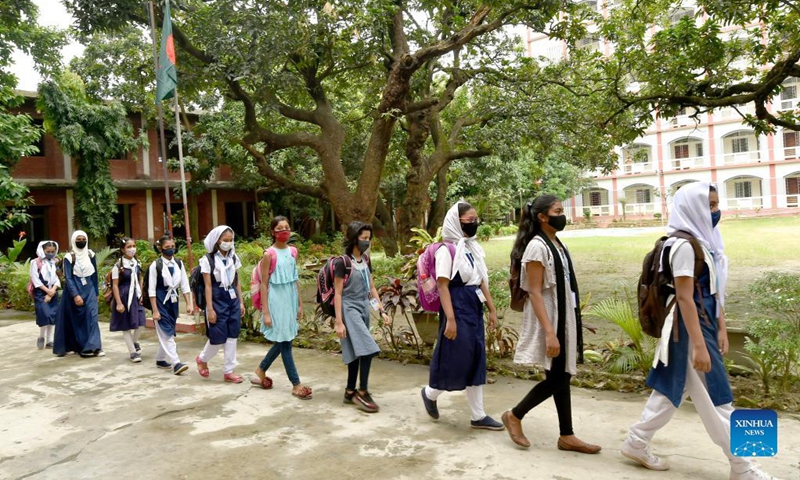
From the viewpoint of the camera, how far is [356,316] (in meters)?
5.05

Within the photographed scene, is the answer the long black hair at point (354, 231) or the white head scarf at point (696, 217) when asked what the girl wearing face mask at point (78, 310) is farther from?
the white head scarf at point (696, 217)

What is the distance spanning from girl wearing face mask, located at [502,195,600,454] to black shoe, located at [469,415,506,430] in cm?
38

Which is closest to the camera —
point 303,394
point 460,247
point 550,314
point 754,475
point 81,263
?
point 754,475

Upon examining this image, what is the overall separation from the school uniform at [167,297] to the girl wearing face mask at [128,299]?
0.55 meters

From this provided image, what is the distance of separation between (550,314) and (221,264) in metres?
3.50

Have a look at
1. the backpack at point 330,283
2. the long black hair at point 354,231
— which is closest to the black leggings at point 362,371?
the backpack at point 330,283

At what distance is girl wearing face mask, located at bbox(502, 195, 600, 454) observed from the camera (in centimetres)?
Answer: 379

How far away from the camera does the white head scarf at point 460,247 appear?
4320 mm

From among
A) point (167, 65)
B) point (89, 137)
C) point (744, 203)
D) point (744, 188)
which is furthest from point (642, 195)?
point (167, 65)

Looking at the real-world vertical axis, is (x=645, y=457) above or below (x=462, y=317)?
below

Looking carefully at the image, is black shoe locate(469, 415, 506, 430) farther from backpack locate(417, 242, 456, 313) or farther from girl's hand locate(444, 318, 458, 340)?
backpack locate(417, 242, 456, 313)

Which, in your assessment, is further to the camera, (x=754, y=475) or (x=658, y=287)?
(x=658, y=287)

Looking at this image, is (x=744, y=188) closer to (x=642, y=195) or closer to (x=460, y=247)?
(x=642, y=195)

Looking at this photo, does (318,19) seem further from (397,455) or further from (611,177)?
(611,177)
